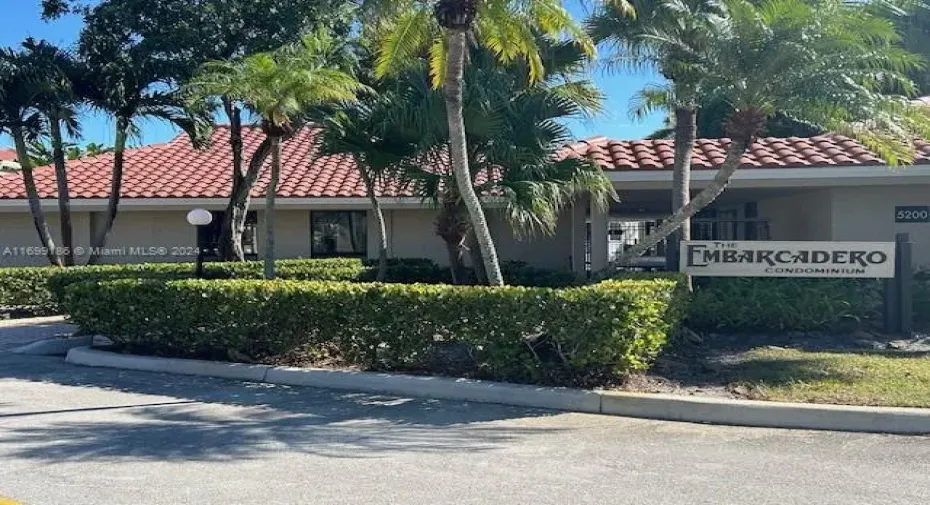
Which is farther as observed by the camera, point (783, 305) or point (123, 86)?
point (123, 86)

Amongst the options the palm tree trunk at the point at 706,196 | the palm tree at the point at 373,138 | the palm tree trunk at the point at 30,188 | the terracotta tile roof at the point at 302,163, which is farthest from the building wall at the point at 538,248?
the palm tree trunk at the point at 30,188

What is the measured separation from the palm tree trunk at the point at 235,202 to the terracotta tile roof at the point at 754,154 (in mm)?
6767

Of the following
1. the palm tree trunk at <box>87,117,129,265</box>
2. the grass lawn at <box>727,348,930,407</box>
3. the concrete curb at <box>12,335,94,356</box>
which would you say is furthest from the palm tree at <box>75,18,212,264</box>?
the grass lawn at <box>727,348,930,407</box>

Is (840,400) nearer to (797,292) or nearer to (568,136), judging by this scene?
(797,292)

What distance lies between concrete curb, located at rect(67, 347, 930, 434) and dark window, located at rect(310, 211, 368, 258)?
393 inches

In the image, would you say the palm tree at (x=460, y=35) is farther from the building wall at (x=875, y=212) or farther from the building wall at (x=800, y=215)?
the building wall at (x=800, y=215)

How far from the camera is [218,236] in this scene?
19.8m

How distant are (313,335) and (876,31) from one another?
7237 millimetres

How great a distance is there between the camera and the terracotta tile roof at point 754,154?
12.9 metres

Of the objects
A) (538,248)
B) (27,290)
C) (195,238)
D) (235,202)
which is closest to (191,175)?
(195,238)

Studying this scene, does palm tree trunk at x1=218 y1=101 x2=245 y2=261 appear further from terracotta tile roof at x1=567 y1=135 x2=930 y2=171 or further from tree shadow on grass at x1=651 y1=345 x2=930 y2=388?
tree shadow on grass at x1=651 y1=345 x2=930 y2=388

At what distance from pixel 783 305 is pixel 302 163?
1291 cm

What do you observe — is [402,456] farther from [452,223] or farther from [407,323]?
[452,223]

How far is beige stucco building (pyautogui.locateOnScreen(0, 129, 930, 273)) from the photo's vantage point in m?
13.3
